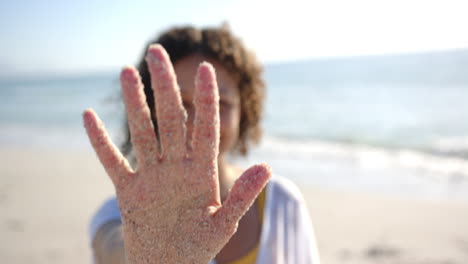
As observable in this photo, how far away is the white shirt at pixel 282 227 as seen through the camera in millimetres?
1519

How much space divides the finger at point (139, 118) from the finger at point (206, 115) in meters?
0.10

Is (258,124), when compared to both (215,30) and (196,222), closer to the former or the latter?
(215,30)

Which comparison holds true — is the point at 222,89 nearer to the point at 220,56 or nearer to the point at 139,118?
the point at 220,56

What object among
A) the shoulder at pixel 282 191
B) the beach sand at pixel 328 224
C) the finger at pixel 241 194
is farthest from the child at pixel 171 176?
the beach sand at pixel 328 224

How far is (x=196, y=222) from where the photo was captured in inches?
32.8

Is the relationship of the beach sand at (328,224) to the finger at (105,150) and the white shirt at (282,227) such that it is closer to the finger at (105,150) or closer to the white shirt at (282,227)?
the white shirt at (282,227)

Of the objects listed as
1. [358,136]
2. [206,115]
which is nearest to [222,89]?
[206,115]

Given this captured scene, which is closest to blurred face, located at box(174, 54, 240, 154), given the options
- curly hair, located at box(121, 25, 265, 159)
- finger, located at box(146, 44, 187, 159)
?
curly hair, located at box(121, 25, 265, 159)

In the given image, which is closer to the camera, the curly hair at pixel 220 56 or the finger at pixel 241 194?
the finger at pixel 241 194

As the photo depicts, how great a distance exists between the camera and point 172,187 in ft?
2.72

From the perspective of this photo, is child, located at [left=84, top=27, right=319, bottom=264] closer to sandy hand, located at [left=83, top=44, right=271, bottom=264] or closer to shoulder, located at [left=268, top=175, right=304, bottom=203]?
sandy hand, located at [left=83, top=44, right=271, bottom=264]

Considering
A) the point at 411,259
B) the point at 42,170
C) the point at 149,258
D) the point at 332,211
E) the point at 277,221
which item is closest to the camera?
the point at 149,258

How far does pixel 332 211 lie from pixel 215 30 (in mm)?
3641

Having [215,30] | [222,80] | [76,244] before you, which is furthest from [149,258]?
[76,244]
